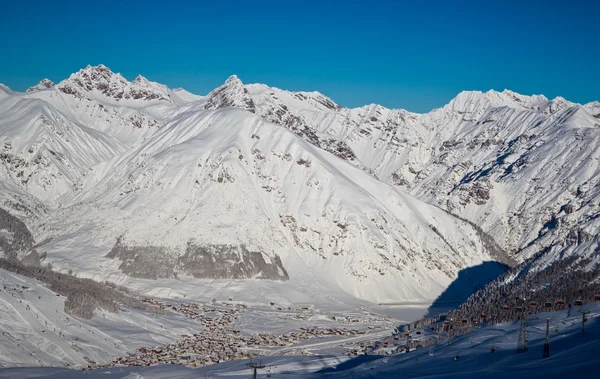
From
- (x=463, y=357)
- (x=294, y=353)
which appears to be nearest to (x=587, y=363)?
(x=463, y=357)

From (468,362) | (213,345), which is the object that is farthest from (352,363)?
(468,362)

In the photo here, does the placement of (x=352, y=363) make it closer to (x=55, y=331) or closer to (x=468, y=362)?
(x=468, y=362)

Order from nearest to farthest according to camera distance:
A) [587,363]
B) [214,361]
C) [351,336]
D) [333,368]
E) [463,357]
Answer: [587,363]
[463,357]
[333,368]
[214,361]
[351,336]

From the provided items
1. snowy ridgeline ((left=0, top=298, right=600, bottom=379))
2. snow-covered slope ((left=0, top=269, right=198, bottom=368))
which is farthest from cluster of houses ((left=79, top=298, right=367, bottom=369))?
snowy ridgeline ((left=0, top=298, right=600, bottom=379))

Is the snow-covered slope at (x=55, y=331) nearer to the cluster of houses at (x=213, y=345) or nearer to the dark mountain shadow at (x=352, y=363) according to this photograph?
the cluster of houses at (x=213, y=345)

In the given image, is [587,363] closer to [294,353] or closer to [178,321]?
[294,353]

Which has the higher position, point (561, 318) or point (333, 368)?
point (561, 318)

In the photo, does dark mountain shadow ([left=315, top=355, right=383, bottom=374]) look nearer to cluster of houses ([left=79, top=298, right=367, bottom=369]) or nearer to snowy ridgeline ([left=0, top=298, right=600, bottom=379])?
snowy ridgeline ([left=0, top=298, right=600, bottom=379])
